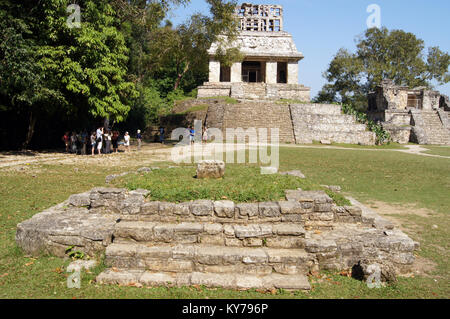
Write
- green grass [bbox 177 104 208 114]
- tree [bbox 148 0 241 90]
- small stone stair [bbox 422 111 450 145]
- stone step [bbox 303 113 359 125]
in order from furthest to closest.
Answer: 1. small stone stair [bbox 422 111 450 145]
2. green grass [bbox 177 104 208 114]
3. stone step [bbox 303 113 359 125]
4. tree [bbox 148 0 241 90]

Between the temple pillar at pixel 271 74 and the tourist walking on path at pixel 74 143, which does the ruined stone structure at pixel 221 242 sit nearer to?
the tourist walking on path at pixel 74 143

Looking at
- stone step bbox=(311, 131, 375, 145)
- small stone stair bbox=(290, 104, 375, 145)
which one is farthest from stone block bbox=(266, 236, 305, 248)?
stone step bbox=(311, 131, 375, 145)

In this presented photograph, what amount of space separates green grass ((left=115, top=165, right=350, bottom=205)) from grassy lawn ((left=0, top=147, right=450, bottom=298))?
0.03m

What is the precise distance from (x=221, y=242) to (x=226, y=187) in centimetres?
129

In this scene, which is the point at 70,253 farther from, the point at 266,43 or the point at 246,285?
the point at 266,43

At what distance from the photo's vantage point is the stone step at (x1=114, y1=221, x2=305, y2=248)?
187 inches

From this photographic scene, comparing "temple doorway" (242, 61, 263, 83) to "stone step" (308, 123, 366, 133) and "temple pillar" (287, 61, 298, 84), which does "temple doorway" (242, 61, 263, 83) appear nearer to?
"temple pillar" (287, 61, 298, 84)

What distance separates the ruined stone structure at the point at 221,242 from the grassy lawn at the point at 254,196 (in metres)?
0.20

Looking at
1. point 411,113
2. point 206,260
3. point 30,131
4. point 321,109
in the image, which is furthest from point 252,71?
point 206,260

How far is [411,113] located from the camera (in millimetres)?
32438

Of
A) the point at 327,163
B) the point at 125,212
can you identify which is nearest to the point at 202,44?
the point at 327,163
